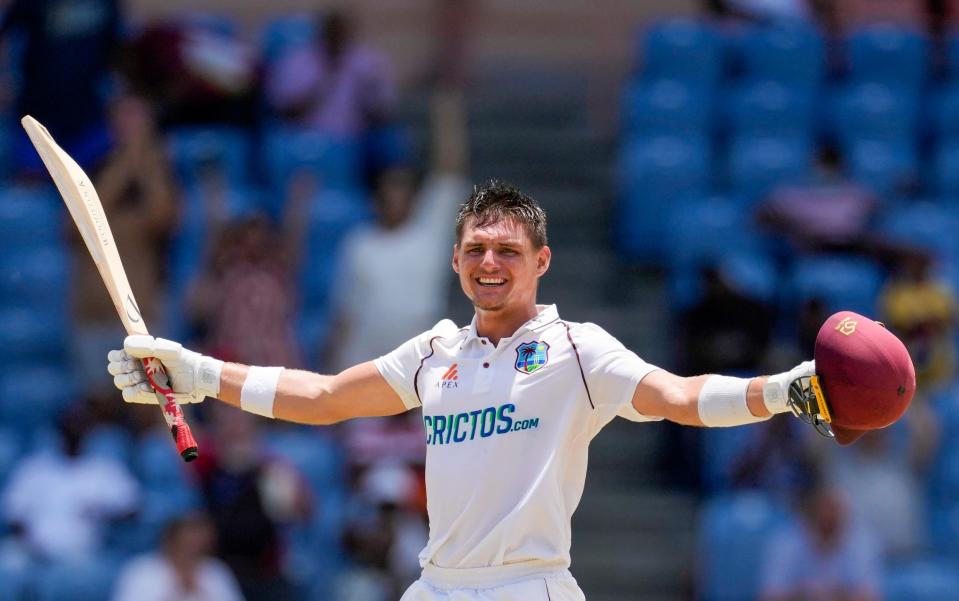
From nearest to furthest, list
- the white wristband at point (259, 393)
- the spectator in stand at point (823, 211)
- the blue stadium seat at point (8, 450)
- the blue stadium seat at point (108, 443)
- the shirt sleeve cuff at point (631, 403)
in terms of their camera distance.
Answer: the shirt sleeve cuff at point (631, 403), the white wristband at point (259, 393), the blue stadium seat at point (108, 443), the blue stadium seat at point (8, 450), the spectator in stand at point (823, 211)

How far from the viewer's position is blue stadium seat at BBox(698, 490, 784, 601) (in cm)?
1060

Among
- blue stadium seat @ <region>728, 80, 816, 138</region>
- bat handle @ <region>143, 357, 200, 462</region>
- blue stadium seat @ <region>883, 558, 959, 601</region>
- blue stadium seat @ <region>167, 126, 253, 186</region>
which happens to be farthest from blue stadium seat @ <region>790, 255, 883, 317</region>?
bat handle @ <region>143, 357, 200, 462</region>

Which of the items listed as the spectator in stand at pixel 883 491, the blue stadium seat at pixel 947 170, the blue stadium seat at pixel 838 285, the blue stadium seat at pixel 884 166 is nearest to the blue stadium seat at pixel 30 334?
the blue stadium seat at pixel 838 285

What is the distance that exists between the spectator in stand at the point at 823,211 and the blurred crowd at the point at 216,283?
88.4 inches

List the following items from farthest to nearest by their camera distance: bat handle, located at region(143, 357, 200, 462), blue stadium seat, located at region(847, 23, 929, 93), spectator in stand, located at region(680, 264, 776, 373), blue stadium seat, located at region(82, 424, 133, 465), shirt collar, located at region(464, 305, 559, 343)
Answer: blue stadium seat, located at region(847, 23, 929, 93)
spectator in stand, located at region(680, 264, 776, 373)
blue stadium seat, located at region(82, 424, 133, 465)
bat handle, located at region(143, 357, 200, 462)
shirt collar, located at region(464, 305, 559, 343)

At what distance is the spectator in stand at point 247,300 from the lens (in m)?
11.5

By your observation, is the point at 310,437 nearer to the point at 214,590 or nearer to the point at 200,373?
the point at 214,590

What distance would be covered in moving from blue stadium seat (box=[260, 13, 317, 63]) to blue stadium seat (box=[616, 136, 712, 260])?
2.84 metres

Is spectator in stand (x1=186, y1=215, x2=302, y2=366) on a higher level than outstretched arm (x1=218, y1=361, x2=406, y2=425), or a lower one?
higher

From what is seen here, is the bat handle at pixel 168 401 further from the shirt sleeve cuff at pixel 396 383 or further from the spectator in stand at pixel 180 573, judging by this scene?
the spectator in stand at pixel 180 573

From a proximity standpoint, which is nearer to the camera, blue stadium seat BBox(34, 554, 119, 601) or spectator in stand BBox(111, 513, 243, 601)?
spectator in stand BBox(111, 513, 243, 601)

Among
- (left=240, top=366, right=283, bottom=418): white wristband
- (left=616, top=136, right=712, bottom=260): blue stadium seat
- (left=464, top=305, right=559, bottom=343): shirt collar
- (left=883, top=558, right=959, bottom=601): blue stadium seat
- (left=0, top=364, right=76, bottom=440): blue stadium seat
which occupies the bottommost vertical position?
(left=883, top=558, right=959, bottom=601): blue stadium seat

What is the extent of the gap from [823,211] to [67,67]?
18.2 ft

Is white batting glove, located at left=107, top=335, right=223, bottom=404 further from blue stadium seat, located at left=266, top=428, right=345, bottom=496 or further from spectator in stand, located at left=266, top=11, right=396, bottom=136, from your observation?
spectator in stand, located at left=266, top=11, right=396, bottom=136
